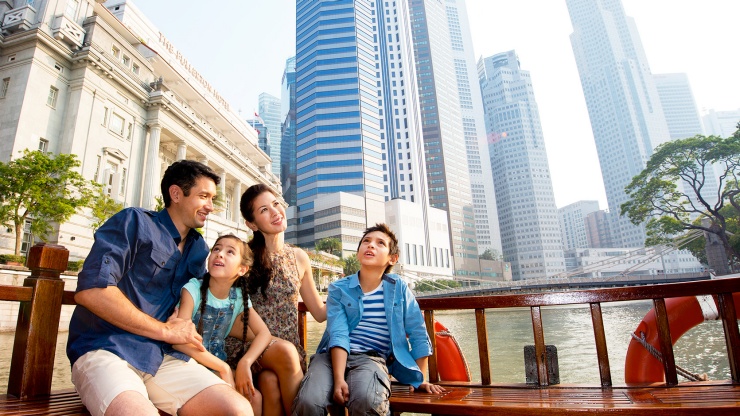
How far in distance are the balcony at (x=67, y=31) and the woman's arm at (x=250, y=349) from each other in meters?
25.7

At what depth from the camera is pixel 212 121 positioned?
3631 cm

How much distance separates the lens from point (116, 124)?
23.0 m

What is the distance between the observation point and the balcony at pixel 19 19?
19594 mm

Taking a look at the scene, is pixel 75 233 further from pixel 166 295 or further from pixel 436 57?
pixel 436 57

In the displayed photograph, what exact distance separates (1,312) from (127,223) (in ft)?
50.0

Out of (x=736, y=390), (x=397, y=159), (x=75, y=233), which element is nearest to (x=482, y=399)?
(x=736, y=390)

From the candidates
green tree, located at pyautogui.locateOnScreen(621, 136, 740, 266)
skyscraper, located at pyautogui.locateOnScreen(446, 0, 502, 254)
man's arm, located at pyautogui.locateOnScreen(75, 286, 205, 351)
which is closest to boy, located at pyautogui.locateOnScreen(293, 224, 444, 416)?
man's arm, located at pyautogui.locateOnScreen(75, 286, 205, 351)

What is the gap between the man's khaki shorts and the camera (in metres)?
1.49

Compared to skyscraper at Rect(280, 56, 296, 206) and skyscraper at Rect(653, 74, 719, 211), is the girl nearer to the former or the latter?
skyscraper at Rect(280, 56, 296, 206)

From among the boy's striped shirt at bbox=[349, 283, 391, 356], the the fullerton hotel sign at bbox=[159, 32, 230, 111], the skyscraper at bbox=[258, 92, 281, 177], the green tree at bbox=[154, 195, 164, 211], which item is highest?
the skyscraper at bbox=[258, 92, 281, 177]

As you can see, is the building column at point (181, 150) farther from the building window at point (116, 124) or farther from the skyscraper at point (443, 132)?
the skyscraper at point (443, 132)

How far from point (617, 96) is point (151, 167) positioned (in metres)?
128

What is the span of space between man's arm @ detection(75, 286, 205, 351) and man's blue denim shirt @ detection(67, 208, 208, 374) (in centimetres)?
4

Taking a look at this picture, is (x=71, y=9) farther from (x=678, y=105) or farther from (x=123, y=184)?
(x=678, y=105)
